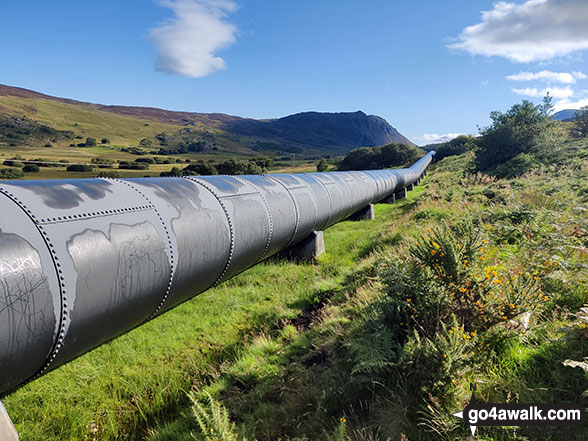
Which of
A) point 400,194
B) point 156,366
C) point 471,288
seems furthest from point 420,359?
point 400,194

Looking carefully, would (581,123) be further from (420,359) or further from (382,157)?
(420,359)

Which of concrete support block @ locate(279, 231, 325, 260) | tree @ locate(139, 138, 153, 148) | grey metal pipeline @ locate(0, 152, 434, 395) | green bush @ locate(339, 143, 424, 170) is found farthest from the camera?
tree @ locate(139, 138, 153, 148)

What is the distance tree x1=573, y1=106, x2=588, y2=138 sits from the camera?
50.0 m

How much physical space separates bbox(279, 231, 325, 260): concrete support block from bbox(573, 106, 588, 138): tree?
63.6m

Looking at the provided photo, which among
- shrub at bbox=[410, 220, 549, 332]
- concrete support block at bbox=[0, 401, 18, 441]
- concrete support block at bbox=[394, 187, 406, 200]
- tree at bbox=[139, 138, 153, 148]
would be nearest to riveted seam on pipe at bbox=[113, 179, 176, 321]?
concrete support block at bbox=[0, 401, 18, 441]

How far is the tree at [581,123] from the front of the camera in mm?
49997

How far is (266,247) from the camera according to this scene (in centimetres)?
739

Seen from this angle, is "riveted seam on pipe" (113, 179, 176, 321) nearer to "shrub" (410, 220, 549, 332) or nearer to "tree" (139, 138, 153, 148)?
"shrub" (410, 220, 549, 332)

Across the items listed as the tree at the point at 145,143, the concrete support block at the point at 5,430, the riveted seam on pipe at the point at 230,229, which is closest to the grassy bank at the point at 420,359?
the riveted seam on pipe at the point at 230,229

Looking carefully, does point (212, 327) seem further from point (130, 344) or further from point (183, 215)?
point (183, 215)

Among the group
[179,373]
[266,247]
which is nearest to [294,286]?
[266,247]

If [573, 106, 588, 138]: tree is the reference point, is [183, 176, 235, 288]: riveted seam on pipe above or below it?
below

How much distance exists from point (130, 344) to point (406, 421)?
17.1 ft

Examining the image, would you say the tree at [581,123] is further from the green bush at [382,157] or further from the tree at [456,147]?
A: the green bush at [382,157]
